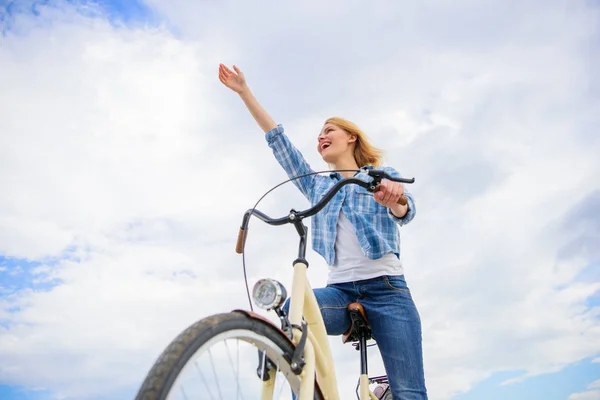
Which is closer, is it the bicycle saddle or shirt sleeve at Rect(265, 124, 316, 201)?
the bicycle saddle

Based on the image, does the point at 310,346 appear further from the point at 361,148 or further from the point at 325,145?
the point at 361,148

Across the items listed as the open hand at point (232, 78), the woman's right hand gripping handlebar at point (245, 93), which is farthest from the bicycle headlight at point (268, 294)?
the open hand at point (232, 78)

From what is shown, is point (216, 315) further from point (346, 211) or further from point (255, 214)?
point (346, 211)

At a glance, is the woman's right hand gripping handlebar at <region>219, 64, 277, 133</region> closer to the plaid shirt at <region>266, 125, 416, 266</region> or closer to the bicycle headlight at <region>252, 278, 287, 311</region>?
the plaid shirt at <region>266, 125, 416, 266</region>

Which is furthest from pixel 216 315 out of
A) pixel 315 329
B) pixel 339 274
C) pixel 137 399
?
pixel 339 274

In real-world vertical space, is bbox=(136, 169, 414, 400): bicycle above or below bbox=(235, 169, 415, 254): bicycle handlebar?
below

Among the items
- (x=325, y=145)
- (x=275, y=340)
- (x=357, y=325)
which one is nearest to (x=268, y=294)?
(x=275, y=340)

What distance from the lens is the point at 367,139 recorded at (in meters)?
4.09

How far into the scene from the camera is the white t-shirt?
3264 millimetres

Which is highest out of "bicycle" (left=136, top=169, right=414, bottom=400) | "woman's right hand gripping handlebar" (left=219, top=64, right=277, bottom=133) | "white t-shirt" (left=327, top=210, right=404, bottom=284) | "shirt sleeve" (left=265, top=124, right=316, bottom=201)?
"woman's right hand gripping handlebar" (left=219, top=64, right=277, bottom=133)

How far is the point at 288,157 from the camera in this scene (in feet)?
12.5

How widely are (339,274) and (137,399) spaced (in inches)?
75.9

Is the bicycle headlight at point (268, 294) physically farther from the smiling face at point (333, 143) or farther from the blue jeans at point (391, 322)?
the smiling face at point (333, 143)

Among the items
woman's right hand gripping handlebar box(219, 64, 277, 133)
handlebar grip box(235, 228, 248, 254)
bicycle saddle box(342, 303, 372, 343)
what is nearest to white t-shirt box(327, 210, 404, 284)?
bicycle saddle box(342, 303, 372, 343)
